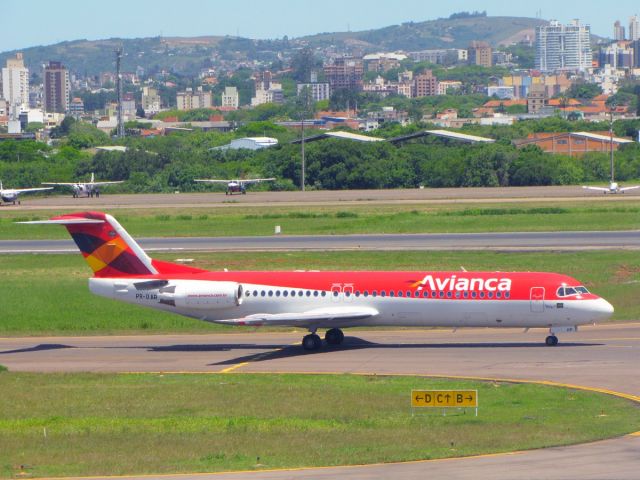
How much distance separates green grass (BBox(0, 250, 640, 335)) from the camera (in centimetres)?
5053

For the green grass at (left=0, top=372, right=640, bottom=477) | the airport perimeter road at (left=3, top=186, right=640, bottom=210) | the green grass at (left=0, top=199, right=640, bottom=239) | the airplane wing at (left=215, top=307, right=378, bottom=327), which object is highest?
the airport perimeter road at (left=3, top=186, right=640, bottom=210)

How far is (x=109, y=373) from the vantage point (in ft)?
129

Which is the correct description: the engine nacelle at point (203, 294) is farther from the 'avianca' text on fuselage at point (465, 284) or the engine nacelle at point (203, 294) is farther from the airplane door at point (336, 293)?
the 'avianca' text on fuselage at point (465, 284)

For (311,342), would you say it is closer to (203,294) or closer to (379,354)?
(379,354)

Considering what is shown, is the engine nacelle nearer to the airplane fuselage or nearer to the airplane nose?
the airplane fuselage

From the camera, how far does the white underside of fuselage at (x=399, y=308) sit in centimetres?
4222

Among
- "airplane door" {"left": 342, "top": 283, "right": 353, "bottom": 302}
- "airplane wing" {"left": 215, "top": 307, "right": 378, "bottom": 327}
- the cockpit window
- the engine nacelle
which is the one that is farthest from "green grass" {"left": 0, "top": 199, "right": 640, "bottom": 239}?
the engine nacelle

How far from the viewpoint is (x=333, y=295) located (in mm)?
43750

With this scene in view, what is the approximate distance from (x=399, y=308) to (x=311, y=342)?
3.43m

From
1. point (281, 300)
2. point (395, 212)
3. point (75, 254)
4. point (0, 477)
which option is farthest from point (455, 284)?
point (395, 212)

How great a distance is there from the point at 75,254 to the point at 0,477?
156 feet

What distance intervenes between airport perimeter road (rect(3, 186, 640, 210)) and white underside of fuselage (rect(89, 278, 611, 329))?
200 feet

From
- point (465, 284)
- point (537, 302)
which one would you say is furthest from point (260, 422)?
point (537, 302)

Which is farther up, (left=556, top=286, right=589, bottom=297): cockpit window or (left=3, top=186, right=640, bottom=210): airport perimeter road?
(left=3, top=186, right=640, bottom=210): airport perimeter road
